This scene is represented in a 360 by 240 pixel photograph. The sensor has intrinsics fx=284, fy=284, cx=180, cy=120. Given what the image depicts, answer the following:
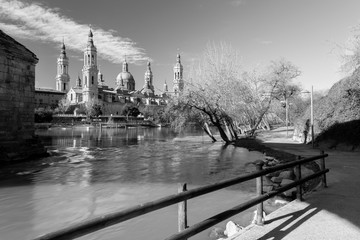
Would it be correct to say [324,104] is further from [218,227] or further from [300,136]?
[218,227]

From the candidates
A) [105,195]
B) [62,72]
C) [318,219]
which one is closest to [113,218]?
[318,219]

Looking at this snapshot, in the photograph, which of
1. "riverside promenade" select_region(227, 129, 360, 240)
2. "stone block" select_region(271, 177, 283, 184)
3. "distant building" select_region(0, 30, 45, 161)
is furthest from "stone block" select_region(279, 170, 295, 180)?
"distant building" select_region(0, 30, 45, 161)

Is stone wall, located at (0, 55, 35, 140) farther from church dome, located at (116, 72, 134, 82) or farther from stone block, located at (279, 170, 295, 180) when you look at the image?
church dome, located at (116, 72, 134, 82)

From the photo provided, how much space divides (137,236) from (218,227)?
6.07 ft

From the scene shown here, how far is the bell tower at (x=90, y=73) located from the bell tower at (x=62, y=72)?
29780mm

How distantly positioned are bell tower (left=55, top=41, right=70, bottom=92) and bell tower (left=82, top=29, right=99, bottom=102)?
29.8 meters

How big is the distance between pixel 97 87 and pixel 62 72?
34573 mm

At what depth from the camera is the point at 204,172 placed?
1387 centimetres

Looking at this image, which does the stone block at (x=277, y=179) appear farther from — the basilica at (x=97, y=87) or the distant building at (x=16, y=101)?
the basilica at (x=97, y=87)

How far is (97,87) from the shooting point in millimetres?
141625

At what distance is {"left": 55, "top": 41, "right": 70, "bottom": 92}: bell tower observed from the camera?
161 metres

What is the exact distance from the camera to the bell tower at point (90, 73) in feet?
447

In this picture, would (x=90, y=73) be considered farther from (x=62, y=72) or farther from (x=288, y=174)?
(x=288, y=174)

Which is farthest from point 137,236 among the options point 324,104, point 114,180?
point 324,104
